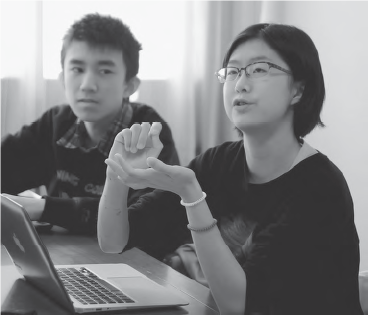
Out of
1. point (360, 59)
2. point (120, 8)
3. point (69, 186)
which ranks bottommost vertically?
point (69, 186)

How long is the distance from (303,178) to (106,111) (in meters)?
0.86

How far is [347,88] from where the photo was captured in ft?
9.53

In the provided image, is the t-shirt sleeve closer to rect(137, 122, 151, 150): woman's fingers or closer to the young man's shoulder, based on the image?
rect(137, 122, 151, 150): woman's fingers

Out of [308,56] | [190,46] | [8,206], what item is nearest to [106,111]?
[308,56]

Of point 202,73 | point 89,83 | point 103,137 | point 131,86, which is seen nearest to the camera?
point 89,83

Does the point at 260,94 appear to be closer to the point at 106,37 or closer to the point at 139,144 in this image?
the point at 139,144

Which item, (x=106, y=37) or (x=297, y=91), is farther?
(x=106, y=37)

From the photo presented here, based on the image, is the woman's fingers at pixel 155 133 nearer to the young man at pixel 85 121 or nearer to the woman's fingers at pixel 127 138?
the woman's fingers at pixel 127 138

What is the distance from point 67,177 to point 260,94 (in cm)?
95

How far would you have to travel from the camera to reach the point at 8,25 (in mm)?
2980

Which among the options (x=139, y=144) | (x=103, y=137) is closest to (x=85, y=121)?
(x=103, y=137)

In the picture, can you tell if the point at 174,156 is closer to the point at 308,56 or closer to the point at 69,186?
the point at 69,186

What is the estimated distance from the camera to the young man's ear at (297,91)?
4.25 ft

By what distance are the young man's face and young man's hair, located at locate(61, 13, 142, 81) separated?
0.02 metres
